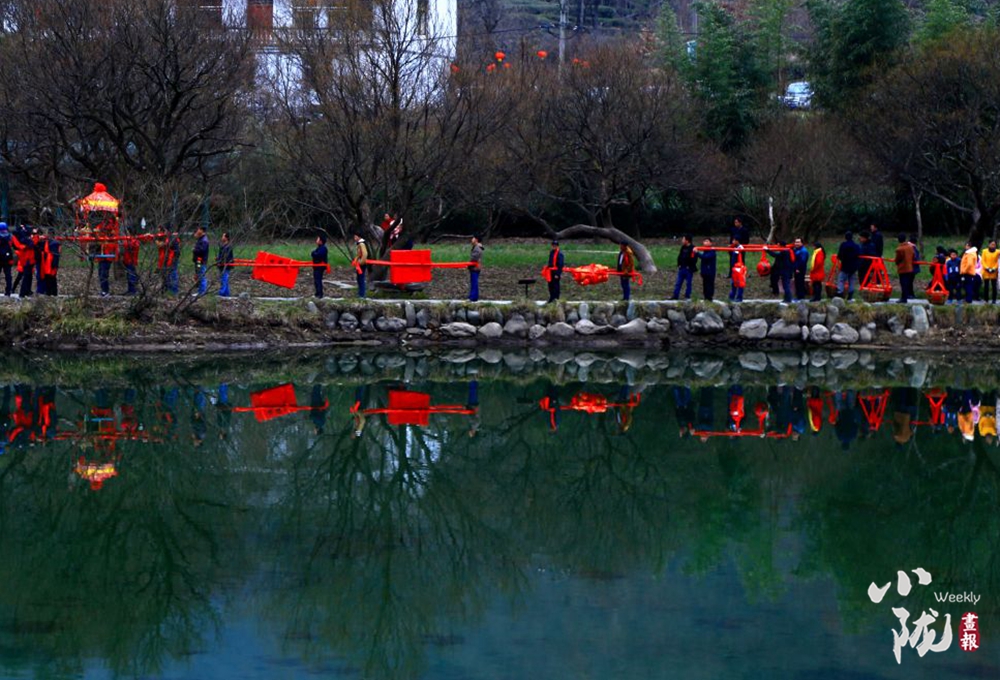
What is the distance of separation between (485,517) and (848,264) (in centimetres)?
1372

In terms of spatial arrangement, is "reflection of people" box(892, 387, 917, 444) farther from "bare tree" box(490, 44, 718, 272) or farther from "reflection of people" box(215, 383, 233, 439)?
"bare tree" box(490, 44, 718, 272)

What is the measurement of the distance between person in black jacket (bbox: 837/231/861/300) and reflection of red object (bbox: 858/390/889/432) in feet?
15.8

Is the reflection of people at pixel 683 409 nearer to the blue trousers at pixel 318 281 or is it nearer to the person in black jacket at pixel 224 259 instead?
the blue trousers at pixel 318 281

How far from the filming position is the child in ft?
88.0

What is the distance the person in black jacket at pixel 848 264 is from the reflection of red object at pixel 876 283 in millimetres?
269

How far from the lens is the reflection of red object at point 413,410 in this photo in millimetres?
19875

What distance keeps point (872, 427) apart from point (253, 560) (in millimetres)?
10079

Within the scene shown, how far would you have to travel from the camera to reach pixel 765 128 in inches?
1524

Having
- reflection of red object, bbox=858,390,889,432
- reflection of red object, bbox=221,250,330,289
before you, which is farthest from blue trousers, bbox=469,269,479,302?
reflection of red object, bbox=858,390,889,432

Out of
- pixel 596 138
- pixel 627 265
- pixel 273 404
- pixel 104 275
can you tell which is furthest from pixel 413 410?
pixel 596 138

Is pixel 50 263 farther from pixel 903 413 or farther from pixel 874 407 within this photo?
pixel 903 413

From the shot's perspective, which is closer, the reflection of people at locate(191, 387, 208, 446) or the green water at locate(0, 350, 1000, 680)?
the green water at locate(0, 350, 1000, 680)

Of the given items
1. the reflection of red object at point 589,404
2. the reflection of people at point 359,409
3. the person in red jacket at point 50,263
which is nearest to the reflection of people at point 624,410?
the reflection of red object at point 589,404

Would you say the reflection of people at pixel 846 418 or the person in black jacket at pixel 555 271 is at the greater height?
the person in black jacket at pixel 555 271
